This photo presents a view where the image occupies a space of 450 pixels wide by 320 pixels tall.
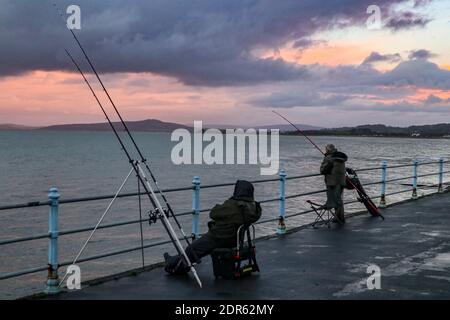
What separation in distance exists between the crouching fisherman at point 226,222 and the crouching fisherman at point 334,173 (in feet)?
17.8

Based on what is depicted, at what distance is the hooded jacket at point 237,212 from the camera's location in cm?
776

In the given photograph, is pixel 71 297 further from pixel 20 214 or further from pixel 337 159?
pixel 20 214

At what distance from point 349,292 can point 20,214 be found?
27.9 metres

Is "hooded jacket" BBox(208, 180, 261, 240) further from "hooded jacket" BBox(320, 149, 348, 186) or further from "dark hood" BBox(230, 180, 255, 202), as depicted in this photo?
"hooded jacket" BBox(320, 149, 348, 186)

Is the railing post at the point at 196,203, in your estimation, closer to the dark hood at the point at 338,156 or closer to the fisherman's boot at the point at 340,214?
the dark hood at the point at 338,156

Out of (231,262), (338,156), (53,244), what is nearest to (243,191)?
(231,262)

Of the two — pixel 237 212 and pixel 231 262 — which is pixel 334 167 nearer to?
pixel 237 212

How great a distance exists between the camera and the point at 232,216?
7797mm

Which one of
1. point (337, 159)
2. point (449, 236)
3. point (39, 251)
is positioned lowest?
point (39, 251)

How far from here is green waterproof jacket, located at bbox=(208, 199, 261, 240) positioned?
7758 millimetres

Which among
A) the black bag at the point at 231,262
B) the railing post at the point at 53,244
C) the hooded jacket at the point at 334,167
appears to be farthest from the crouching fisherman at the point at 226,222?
the hooded jacket at the point at 334,167

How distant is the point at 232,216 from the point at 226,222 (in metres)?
0.14
